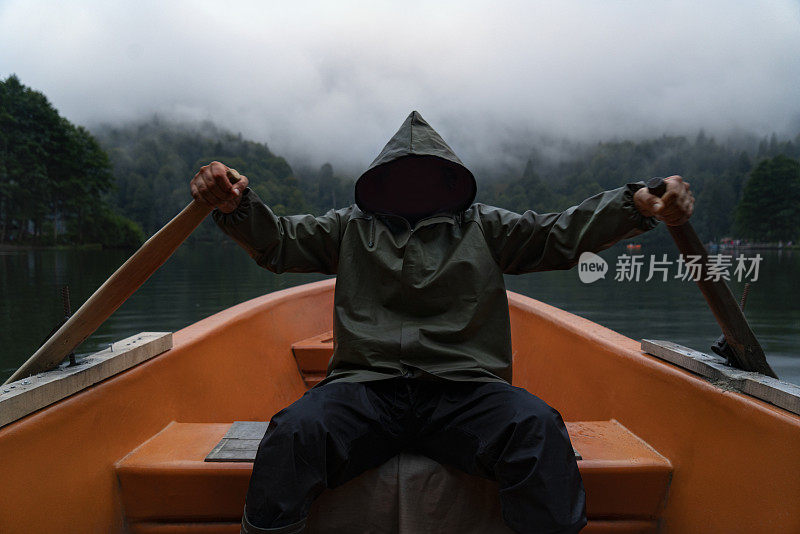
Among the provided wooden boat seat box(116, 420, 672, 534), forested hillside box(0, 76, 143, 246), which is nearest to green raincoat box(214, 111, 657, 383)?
wooden boat seat box(116, 420, 672, 534)

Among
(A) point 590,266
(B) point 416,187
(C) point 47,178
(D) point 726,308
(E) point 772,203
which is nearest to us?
(D) point 726,308

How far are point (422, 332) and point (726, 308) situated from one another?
86cm

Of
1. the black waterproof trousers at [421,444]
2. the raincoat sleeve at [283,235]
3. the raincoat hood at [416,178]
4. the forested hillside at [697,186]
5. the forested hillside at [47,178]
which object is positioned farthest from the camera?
the forested hillside at [697,186]

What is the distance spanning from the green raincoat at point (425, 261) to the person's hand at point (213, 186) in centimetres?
7

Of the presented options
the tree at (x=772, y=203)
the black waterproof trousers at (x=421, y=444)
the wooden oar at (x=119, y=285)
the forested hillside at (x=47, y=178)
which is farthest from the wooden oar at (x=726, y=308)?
the tree at (x=772, y=203)

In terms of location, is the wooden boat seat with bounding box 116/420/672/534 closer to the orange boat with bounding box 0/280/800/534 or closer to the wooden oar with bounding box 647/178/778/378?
the orange boat with bounding box 0/280/800/534

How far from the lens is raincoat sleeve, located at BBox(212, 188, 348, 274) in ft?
4.77

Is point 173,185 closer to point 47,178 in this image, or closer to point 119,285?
point 47,178

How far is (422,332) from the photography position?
1.41 m

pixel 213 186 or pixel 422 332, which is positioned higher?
pixel 213 186

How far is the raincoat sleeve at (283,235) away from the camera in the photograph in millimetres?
1455

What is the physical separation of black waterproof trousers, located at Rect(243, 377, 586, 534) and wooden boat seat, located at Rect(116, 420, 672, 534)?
0.18ft

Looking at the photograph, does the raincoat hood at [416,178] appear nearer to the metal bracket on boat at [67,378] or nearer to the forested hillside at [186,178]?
the metal bracket on boat at [67,378]

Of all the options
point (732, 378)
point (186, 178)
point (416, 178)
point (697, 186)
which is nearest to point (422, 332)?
point (416, 178)
